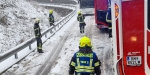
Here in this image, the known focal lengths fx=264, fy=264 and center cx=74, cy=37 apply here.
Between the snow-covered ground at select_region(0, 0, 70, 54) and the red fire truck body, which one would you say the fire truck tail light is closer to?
the red fire truck body

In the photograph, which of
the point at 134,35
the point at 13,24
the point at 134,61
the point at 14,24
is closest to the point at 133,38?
the point at 134,35

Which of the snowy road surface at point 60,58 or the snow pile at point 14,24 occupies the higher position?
the snow pile at point 14,24

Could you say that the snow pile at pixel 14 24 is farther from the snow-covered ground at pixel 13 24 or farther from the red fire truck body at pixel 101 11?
the red fire truck body at pixel 101 11

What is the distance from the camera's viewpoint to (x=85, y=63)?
17.0 ft

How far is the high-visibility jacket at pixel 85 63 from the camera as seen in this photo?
515 cm

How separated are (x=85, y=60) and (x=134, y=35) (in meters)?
1.07

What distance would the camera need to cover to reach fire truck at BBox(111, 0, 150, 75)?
4.64m

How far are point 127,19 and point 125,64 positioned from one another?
85cm

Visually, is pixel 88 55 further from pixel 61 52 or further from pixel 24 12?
pixel 24 12

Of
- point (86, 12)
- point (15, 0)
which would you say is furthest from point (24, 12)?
point (86, 12)

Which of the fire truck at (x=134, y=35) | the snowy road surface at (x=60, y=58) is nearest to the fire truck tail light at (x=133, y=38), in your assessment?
the fire truck at (x=134, y=35)

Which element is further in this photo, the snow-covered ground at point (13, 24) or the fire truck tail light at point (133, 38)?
the snow-covered ground at point (13, 24)

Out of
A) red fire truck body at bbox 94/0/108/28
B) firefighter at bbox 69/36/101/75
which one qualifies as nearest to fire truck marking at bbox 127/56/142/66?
firefighter at bbox 69/36/101/75

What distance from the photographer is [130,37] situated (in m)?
4.82
